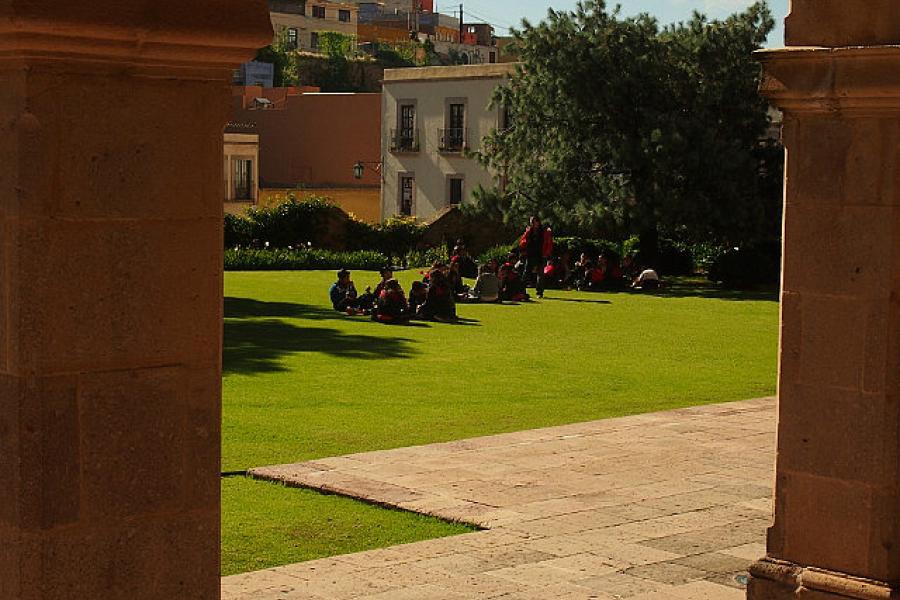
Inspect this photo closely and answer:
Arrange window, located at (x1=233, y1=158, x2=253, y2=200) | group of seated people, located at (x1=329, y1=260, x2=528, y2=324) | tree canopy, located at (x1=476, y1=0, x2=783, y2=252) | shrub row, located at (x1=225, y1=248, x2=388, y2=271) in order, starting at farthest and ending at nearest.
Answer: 1. window, located at (x1=233, y1=158, x2=253, y2=200)
2. shrub row, located at (x1=225, y1=248, x2=388, y2=271)
3. tree canopy, located at (x1=476, y1=0, x2=783, y2=252)
4. group of seated people, located at (x1=329, y1=260, x2=528, y2=324)

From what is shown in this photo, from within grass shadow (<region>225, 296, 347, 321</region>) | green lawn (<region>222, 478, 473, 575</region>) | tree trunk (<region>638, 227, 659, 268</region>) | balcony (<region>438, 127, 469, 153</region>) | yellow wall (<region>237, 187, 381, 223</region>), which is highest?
balcony (<region>438, 127, 469, 153</region>)

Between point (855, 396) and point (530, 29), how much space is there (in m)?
27.3

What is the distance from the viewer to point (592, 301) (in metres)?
26.1

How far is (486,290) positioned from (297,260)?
1052 centimetres

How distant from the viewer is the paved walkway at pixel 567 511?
766cm

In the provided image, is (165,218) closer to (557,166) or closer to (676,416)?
(676,416)

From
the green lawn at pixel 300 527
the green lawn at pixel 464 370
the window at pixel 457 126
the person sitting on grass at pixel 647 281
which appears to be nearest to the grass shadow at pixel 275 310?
the green lawn at pixel 464 370

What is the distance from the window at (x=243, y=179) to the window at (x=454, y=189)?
28.4ft

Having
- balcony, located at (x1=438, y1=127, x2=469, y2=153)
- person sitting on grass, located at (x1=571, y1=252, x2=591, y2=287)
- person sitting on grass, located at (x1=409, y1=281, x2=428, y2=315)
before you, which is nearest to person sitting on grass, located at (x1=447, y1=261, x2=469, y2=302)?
Result: person sitting on grass, located at (x1=409, y1=281, x2=428, y2=315)

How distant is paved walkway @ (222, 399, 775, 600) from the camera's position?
766 centimetres

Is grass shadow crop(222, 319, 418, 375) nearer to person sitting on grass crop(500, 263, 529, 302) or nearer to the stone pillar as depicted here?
person sitting on grass crop(500, 263, 529, 302)

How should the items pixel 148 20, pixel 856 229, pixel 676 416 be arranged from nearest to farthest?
pixel 148 20 < pixel 856 229 < pixel 676 416

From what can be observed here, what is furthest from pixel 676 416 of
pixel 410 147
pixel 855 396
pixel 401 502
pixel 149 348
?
pixel 410 147

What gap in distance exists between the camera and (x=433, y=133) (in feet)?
159
